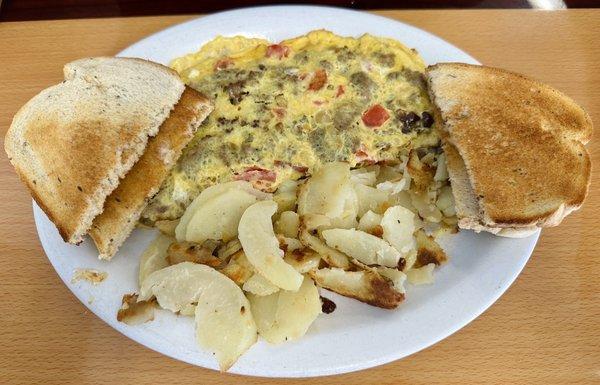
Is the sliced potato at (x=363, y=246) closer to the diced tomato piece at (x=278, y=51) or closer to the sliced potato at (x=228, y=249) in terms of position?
the sliced potato at (x=228, y=249)

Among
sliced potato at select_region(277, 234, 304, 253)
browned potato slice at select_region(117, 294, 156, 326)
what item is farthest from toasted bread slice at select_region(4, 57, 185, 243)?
sliced potato at select_region(277, 234, 304, 253)

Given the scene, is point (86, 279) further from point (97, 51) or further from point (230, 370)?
point (97, 51)

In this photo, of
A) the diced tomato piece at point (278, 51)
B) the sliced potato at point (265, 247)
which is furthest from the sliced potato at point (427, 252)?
the diced tomato piece at point (278, 51)

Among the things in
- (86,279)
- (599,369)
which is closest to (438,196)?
(599,369)

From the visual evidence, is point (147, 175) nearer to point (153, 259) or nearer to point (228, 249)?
point (153, 259)

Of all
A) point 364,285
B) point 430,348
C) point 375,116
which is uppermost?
point 375,116

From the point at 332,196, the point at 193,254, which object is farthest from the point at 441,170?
the point at 193,254

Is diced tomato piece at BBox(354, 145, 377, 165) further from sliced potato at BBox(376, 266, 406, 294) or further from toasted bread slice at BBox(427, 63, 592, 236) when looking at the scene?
sliced potato at BBox(376, 266, 406, 294)
